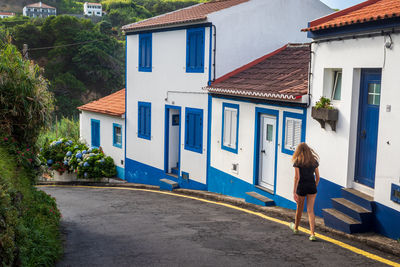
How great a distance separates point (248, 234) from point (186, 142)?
8.75 metres

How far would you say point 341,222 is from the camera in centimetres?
871

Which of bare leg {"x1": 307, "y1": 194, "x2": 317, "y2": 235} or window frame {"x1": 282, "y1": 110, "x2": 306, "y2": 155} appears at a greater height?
window frame {"x1": 282, "y1": 110, "x2": 306, "y2": 155}

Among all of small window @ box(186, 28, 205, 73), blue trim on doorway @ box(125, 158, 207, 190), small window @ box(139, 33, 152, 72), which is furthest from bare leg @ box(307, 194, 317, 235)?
small window @ box(139, 33, 152, 72)

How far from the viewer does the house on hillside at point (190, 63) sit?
53.2 feet

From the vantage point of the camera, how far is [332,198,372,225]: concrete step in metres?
8.50

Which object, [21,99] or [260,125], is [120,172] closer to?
[260,125]

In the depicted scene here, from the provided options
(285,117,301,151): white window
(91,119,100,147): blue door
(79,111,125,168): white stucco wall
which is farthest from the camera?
(91,119,100,147): blue door

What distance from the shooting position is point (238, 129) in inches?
561

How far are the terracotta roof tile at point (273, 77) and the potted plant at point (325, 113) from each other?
0.87m

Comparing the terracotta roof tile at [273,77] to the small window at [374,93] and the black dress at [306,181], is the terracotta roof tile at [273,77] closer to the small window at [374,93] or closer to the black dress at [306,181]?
the small window at [374,93]

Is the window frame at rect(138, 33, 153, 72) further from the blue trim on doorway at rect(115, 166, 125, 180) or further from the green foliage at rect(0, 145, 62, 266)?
the green foliage at rect(0, 145, 62, 266)

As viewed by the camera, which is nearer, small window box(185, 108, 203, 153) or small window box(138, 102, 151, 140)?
small window box(185, 108, 203, 153)

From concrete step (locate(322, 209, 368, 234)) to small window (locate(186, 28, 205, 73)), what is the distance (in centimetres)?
842

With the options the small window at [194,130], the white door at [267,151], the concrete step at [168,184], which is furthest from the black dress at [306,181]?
the concrete step at [168,184]
